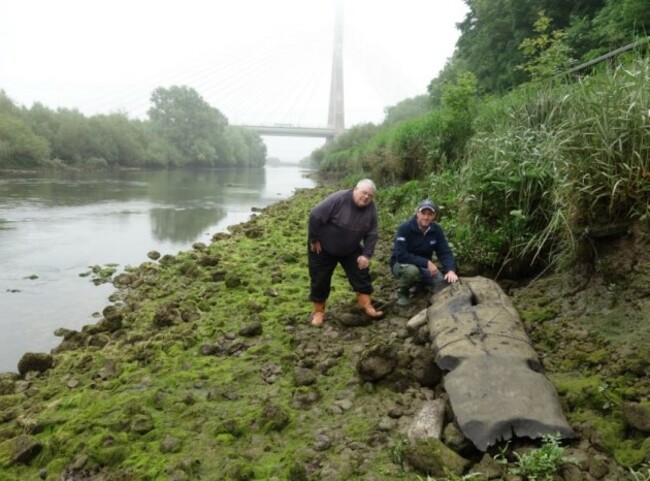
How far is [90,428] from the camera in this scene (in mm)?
3027

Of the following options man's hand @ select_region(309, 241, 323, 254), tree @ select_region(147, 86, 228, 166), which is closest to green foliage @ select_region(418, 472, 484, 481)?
man's hand @ select_region(309, 241, 323, 254)

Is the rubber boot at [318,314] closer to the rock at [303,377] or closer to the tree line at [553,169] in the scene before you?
the rock at [303,377]

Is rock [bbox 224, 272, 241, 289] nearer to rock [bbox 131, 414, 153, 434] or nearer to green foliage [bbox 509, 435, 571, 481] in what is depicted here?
rock [bbox 131, 414, 153, 434]

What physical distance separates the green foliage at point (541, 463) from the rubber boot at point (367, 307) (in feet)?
7.55

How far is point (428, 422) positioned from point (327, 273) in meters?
2.00

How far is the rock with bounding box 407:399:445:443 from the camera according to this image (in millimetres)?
2582

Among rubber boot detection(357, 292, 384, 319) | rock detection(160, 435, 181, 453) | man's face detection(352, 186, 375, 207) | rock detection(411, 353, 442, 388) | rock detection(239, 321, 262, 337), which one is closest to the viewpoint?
rock detection(160, 435, 181, 453)

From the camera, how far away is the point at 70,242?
9.94m

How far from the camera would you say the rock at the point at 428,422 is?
258 centimetres

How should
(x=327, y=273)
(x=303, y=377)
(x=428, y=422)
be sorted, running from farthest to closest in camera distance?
(x=327, y=273) < (x=303, y=377) < (x=428, y=422)

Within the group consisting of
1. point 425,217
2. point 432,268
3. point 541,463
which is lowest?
point 541,463

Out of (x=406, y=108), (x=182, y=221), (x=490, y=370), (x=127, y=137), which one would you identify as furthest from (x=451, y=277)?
(x=127, y=137)

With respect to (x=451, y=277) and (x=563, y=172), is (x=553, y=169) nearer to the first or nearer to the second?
(x=563, y=172)

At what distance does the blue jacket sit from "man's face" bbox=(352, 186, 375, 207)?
0.48 metres
